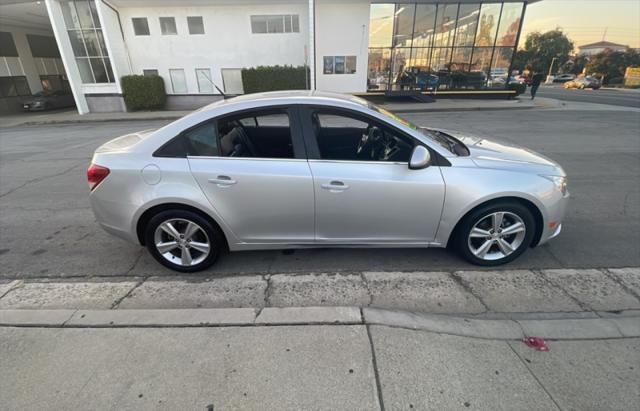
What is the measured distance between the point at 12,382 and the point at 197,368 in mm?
1104

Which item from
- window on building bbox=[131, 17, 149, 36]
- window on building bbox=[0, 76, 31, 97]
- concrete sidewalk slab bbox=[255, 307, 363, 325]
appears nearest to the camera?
concrete sidewalk slab bbox=[255, 307, 363, 325]

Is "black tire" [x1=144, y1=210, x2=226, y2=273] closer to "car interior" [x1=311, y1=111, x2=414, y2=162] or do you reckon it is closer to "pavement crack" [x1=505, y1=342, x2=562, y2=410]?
"car interior" [x1=311, y1=111, x2=414, y2=162]

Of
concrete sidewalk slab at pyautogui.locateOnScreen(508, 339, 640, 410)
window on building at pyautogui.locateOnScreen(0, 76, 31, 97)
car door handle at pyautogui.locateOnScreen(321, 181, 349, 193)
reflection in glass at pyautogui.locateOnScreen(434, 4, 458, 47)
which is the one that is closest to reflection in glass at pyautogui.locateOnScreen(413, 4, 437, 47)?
reflection in glass at pyautogui.locateOnScreen(434, 4, 458, 47)

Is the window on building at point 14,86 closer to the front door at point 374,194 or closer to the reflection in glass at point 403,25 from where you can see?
the reflection in glass at point 403,25

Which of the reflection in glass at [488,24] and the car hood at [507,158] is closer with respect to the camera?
the car hood at [507,158]

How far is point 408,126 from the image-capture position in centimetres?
281

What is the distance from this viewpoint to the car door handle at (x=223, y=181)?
265 cm

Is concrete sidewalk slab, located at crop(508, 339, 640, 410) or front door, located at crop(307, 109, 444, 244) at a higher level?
front door, located at crop(307, 109, 444, 244)

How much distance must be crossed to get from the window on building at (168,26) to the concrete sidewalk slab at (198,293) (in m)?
19.0

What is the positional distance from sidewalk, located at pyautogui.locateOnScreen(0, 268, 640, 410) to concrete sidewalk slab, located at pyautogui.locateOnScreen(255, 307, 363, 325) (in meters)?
0.01

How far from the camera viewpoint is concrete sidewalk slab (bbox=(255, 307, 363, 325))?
2291 millimetres

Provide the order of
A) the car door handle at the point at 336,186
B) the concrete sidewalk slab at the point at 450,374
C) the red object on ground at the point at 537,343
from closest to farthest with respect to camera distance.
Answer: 1. the concrete sidewalk slab at the point at 450,374
2. the red object on ground at the point at 537,343
3. the car door handle at the point at 336,186

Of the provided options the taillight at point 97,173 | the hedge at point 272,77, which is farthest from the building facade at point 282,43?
the taillight at point 97,173

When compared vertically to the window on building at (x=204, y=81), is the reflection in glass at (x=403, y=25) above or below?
above
